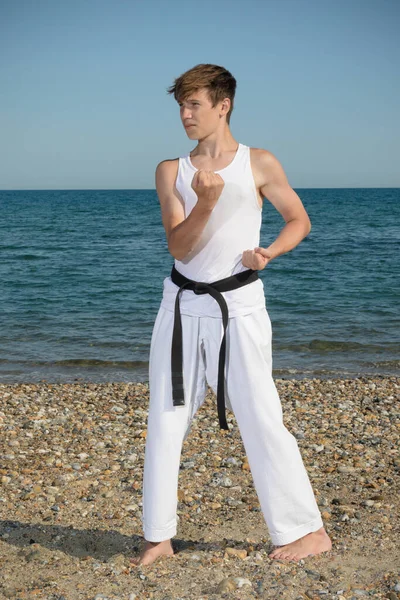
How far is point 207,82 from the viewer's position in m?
3.29

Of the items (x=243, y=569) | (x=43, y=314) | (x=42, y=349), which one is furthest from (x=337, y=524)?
(x=43, y=314)

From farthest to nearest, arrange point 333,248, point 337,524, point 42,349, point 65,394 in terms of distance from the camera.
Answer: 1. point 333,248
2. point 42,349
3. point 65,394
4. point 337,524

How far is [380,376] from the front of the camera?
10.1 m

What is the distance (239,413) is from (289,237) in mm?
899

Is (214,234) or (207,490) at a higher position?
(214,234)

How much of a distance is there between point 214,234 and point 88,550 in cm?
214

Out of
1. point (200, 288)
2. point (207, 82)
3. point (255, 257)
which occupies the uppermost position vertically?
point (207, 82)

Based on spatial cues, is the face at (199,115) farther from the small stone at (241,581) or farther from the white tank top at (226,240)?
the small stone at (241,581)

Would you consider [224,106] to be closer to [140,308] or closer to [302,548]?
[302,548]

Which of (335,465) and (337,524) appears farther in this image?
(335,465)

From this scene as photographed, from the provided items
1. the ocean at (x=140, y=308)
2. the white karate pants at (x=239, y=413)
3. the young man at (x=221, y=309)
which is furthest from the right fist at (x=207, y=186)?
the ocean at (x=140, y=308)

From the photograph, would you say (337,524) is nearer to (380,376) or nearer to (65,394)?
(65,394)

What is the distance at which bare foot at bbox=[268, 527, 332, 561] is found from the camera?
3.78 metres

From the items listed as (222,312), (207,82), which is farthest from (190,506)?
(207,82)
